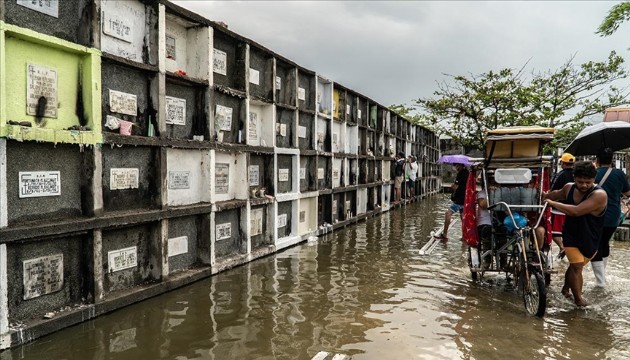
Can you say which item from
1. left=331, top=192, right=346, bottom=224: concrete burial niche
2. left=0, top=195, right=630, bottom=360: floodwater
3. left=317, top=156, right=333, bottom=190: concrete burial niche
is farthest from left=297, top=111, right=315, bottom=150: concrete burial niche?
left=0, top=195, right=630, bottom=360: floodwater

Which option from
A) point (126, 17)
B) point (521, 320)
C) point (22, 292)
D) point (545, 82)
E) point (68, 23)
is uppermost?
point (545, 82)

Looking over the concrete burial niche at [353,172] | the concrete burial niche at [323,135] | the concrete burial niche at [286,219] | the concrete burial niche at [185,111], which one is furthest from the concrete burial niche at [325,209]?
the concrete burial niche at [185,111]

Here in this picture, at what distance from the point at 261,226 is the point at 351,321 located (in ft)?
11.5

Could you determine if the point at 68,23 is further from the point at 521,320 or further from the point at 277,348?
the point at 521,320

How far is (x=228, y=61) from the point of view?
22.2 feet

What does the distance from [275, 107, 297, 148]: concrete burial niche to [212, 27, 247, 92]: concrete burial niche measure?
139 cm

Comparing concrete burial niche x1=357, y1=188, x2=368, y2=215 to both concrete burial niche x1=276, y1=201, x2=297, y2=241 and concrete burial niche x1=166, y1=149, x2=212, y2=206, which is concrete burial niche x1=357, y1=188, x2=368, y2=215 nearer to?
concrete burial niche x1=276, y1=201, x2=297, y2=241

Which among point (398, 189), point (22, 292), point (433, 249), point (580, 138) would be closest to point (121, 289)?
point (22, 292)

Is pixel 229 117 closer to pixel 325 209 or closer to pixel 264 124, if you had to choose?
pixel 264 124

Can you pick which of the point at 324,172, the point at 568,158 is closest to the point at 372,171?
the point at 324,172

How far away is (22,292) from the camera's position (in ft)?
12.5

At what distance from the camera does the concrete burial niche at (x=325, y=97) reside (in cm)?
1022

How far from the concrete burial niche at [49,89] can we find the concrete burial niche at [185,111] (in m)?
1.21

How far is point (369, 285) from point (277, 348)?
7.64ft
